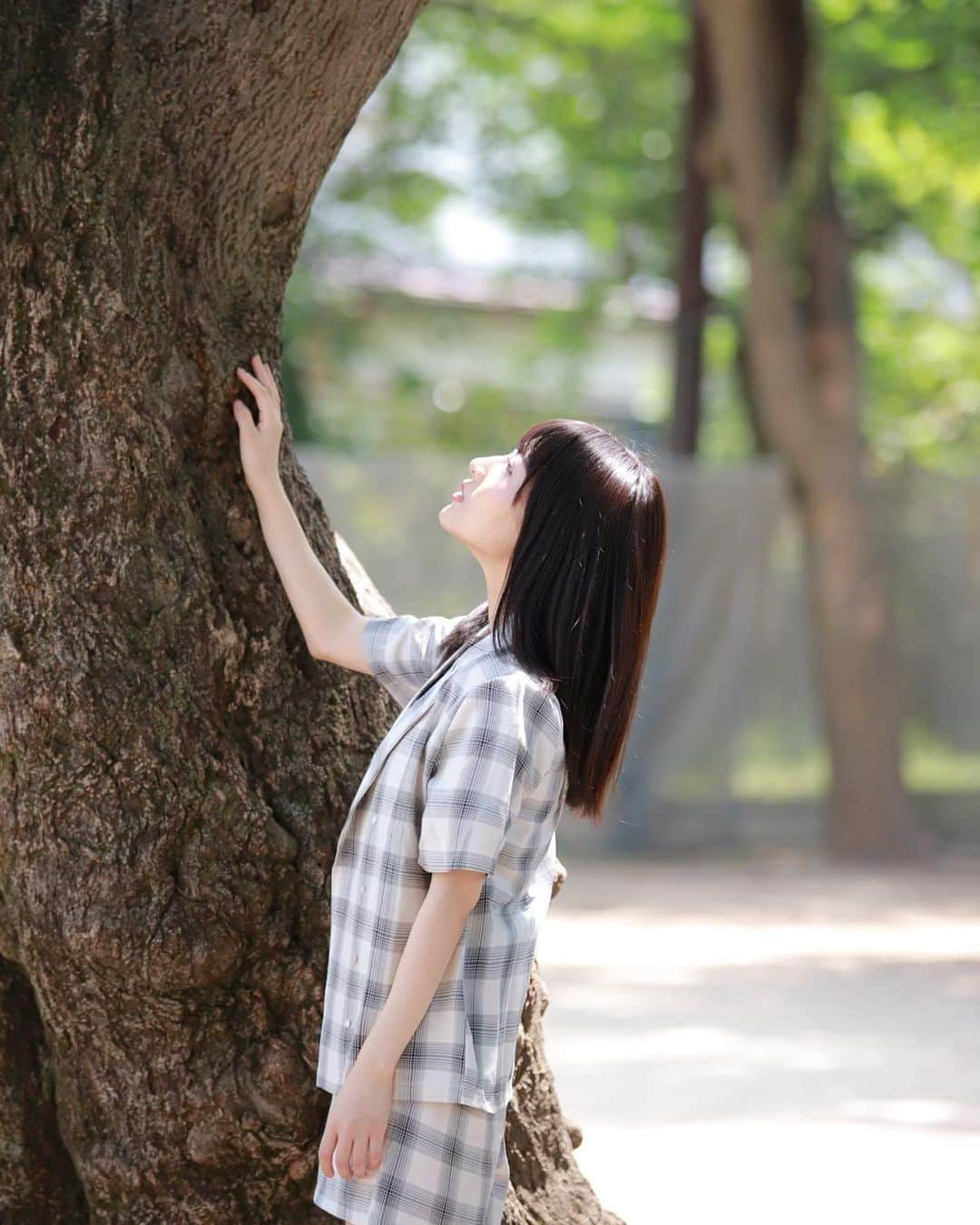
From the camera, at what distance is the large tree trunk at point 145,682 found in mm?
2490

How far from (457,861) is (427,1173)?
1.55ft

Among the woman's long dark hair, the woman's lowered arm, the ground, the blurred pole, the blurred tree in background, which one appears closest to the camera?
the woman's long dark hair

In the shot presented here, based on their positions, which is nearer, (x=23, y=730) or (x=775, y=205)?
(x=23, y=730)

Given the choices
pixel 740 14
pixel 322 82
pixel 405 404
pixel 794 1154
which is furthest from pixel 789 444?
pixel 405 404

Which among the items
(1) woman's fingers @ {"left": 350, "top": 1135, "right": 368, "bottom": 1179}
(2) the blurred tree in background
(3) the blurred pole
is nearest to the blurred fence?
(3) the blurred pole

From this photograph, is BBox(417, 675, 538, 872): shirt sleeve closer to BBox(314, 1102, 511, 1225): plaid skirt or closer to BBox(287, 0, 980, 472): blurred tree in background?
BBox(314, 1102, 511, 1225): plaid skirt

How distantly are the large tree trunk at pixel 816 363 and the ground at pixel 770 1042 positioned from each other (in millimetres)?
932

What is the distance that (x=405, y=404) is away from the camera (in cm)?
2056

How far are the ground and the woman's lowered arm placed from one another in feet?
6.08

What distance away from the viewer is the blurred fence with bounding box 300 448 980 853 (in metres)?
10.4

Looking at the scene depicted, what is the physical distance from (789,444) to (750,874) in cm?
287

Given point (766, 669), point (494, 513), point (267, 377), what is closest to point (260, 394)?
point (267, 377)

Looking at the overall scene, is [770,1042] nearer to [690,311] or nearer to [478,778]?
A: [478,778]

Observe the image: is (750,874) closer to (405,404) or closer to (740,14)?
(740,14)
